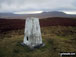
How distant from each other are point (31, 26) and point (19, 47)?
155 inches

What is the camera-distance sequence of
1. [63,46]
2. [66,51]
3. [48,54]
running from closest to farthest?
[48,54] → [66,51] → [63,46]

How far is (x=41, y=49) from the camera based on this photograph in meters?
22.1

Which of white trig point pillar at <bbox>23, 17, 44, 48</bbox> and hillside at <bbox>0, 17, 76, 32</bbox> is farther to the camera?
hillside at <bbox>0, 17, 76, 32</bbox>

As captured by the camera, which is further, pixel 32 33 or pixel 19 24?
pixel 19 24

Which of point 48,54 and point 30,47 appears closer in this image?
point 48,54

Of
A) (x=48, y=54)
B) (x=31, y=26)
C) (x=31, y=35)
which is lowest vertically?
(x=48, y=54)

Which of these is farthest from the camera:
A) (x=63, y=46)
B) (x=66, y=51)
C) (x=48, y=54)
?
(x=63, y=46)

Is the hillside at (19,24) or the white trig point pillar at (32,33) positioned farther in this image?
the hillside at (19,24)

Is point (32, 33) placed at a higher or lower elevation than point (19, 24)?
lower

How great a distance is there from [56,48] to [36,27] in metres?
4.84

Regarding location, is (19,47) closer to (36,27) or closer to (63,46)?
(36,27)

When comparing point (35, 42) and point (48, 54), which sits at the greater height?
point (35, 42)

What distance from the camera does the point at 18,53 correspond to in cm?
2053

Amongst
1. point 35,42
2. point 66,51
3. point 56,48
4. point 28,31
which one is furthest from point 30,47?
point 66,51
